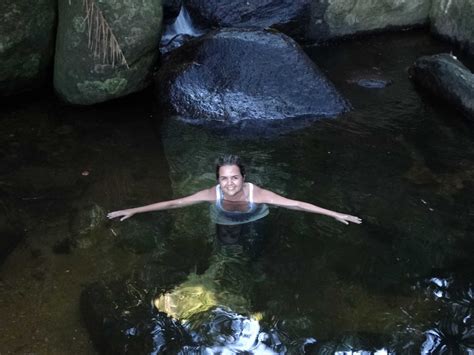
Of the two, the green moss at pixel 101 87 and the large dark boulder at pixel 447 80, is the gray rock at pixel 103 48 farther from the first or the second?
the large dark boulder at pixel 447 80

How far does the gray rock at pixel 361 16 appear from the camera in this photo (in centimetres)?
900

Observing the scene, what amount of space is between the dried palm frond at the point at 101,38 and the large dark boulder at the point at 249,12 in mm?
2484

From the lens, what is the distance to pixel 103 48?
247 inches

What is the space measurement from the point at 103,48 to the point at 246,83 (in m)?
1.71

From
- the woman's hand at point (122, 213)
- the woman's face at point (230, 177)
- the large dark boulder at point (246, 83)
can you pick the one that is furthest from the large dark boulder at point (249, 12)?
the woman's face at point (230, 177)

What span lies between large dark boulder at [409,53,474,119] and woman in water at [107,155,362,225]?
2996 mm

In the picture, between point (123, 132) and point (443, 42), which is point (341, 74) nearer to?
point (443, 42)

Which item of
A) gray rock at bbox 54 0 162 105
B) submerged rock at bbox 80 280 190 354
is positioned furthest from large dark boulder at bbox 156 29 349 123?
submerged rock at bbox 80 280 190 354

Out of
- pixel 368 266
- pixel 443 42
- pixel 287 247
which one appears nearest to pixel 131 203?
pixel 287 247

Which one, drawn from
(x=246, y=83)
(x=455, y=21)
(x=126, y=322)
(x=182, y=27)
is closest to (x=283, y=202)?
(x=126, y=322)

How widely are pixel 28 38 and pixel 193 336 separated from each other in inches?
172

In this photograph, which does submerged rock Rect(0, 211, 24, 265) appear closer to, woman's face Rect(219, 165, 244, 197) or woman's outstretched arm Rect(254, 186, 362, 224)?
woman's face Rect(219, 165, 244, 197)

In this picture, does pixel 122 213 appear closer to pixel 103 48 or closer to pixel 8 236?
pixel 8 236

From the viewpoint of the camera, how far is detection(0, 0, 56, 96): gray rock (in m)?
6.13
